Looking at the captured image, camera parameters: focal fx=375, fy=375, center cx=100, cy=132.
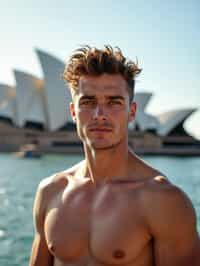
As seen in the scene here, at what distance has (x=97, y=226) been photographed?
4.40ft

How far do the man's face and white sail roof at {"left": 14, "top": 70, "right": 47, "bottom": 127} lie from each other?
35.4 metres

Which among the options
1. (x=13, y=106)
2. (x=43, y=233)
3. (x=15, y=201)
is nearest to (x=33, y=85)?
(x=13, y=106)

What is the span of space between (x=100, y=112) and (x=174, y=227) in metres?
0.46

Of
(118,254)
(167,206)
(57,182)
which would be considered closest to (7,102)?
(57,182)

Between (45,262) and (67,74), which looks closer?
(67,74)

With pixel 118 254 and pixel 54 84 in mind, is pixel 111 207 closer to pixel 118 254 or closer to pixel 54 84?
pixel 118 254

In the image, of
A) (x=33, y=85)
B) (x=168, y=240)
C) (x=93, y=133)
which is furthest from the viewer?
(x=33, y=85)

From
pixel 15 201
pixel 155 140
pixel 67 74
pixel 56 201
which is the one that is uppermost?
pixel 67 74

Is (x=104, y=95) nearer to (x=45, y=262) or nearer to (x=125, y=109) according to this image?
(x=125, y=109)

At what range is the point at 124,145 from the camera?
139 cm

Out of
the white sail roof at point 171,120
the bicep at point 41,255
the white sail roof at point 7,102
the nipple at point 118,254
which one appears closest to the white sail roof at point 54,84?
the white sail roof at point 7,102

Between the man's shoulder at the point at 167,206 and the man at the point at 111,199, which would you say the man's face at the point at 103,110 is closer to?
the man at the point at 111,199

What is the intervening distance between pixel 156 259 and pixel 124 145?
0.41 metres

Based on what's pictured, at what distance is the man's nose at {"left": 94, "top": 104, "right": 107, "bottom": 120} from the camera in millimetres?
1302
